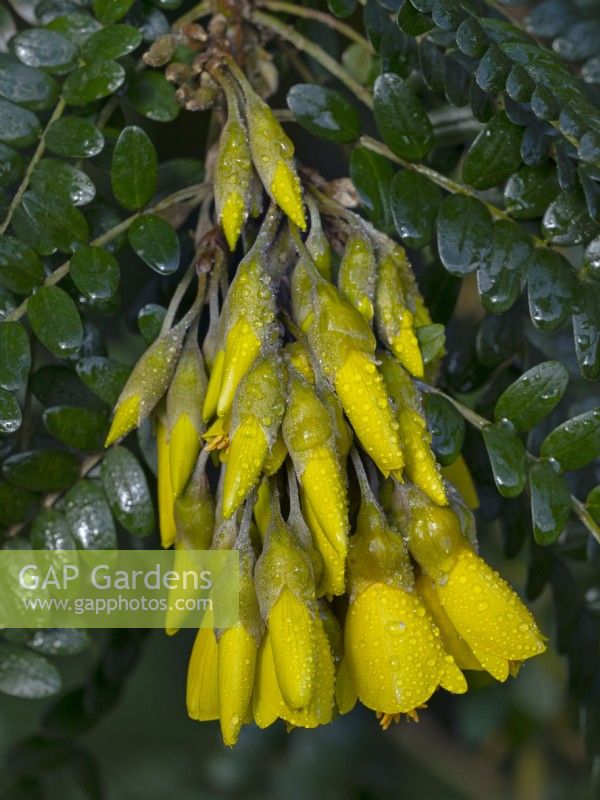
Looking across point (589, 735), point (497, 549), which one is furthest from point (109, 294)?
point (497, 549)

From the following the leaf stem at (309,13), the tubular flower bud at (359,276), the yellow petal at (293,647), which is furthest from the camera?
the leaf stem at (309,13)

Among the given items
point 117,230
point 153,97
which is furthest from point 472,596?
point 153,97

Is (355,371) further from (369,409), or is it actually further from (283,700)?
(283,700)

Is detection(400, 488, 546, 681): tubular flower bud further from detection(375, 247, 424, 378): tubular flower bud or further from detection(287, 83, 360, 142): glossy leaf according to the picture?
detection(287, 83, 360, 142): glossy leaf

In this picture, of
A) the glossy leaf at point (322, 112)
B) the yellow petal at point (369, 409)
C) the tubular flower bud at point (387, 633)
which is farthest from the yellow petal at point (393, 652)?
the glossy leaf at point (322, 112)

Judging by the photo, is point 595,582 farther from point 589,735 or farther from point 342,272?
point 342,272

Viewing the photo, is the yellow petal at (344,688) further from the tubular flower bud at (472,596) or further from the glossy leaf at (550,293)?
the glossy leaf at (550,293)

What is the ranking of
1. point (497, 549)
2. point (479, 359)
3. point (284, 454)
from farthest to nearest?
point (497, 549), point (479, 359), point (284, 454)
